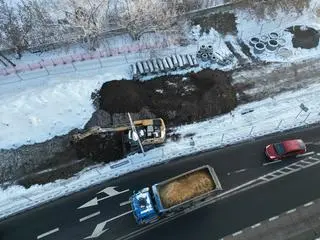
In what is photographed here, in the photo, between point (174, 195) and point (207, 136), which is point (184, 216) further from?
point (207, 136)

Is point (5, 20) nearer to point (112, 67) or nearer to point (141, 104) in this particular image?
point (112, 67)

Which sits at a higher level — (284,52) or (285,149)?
(284,52)

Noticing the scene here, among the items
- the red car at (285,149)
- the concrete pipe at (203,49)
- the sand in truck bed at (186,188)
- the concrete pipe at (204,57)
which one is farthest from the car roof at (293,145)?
the concrete pipe at (203,49)

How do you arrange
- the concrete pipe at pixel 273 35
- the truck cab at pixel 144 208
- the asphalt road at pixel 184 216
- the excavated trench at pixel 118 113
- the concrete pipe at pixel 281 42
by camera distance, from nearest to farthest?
1. the truck cab at pixel 144 208
2. the asphalt road at pixel 184 216
3. the excavated trench at pixel 118 113
4. the concrete pipe at pixel 281 42
5. the concrete pipe at pixel 273 35

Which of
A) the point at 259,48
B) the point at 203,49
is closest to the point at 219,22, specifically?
the point at 203,49

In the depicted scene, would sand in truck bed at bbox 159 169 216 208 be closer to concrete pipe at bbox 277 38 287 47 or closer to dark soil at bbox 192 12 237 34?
concrete pipe at bbox 277 38 287 47

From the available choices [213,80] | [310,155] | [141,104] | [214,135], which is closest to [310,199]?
[310,155]

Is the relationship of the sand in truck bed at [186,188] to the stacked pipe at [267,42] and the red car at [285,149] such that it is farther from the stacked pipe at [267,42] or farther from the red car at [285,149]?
the stacked pipe at [267,42]
